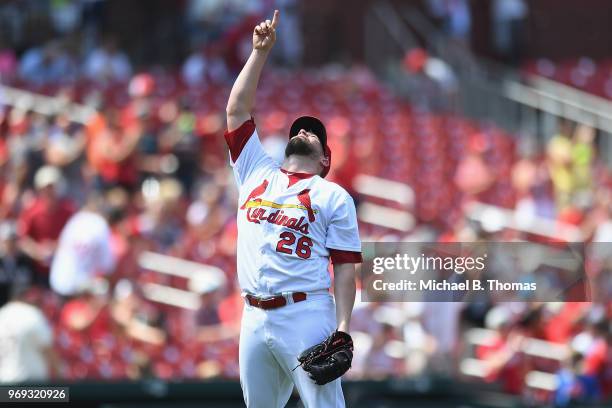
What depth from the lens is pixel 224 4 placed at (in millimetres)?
19984

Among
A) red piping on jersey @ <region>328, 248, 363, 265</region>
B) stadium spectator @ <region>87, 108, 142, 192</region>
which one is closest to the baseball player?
red piping on jersey @ <region>328, 248, 363, 265</region>

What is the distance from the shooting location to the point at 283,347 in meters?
6.27

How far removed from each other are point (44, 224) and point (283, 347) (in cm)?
647

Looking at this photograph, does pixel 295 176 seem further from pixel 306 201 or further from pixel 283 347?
pixel 283 347

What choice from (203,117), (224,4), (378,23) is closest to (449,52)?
(378,23)

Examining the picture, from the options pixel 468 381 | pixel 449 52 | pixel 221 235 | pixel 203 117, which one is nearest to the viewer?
pixel 468 381

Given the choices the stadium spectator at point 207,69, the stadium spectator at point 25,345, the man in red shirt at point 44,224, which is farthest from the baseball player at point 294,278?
the stadium spectator at point 207,69

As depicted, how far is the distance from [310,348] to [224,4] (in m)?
14.2

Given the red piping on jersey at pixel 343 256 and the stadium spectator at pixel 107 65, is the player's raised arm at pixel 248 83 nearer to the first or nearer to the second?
the red piping on jersey at pixel 343 256

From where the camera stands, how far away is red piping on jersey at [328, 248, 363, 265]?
20.8ft

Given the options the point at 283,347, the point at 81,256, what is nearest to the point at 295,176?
the point at 283,347

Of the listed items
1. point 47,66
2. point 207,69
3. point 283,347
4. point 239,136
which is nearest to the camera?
point 283,347

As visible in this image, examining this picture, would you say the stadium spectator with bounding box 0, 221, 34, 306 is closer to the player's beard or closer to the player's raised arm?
the player's raised arm

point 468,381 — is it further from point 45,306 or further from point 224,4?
point 224,4
